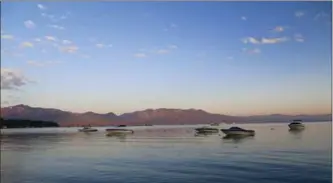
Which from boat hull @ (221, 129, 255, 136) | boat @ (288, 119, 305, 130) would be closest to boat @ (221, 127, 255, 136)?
boat hull @ (221, 129, 255, 136)

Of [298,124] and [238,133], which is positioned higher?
[298,124]

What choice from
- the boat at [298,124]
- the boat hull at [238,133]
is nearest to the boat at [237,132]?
the boat hull at [238,133]

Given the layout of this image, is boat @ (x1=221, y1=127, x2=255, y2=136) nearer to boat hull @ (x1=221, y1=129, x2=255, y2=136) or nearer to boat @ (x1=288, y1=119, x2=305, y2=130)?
boat hull @ (x1=221, y1=129, x2=255, y2=136)

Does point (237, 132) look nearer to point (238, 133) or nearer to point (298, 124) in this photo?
point (238, 133)

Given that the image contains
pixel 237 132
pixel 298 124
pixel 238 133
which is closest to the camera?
pixel 298 124

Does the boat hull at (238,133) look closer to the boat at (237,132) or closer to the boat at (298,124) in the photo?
the boat at (237,132)

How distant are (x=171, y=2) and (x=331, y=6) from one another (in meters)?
1.74

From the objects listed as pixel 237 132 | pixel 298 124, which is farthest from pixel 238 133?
pixel 298 124

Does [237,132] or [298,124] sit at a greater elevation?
[298,124]

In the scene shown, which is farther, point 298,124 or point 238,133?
point 238,133

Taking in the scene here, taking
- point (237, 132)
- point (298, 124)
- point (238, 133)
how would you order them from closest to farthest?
point (298, 124), point (238, 133), point (237, 132)

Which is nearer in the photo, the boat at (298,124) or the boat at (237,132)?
the boat at (298,124)

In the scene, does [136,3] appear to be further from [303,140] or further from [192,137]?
[192,137]

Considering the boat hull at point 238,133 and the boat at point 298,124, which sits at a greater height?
the boat at point 298,124
